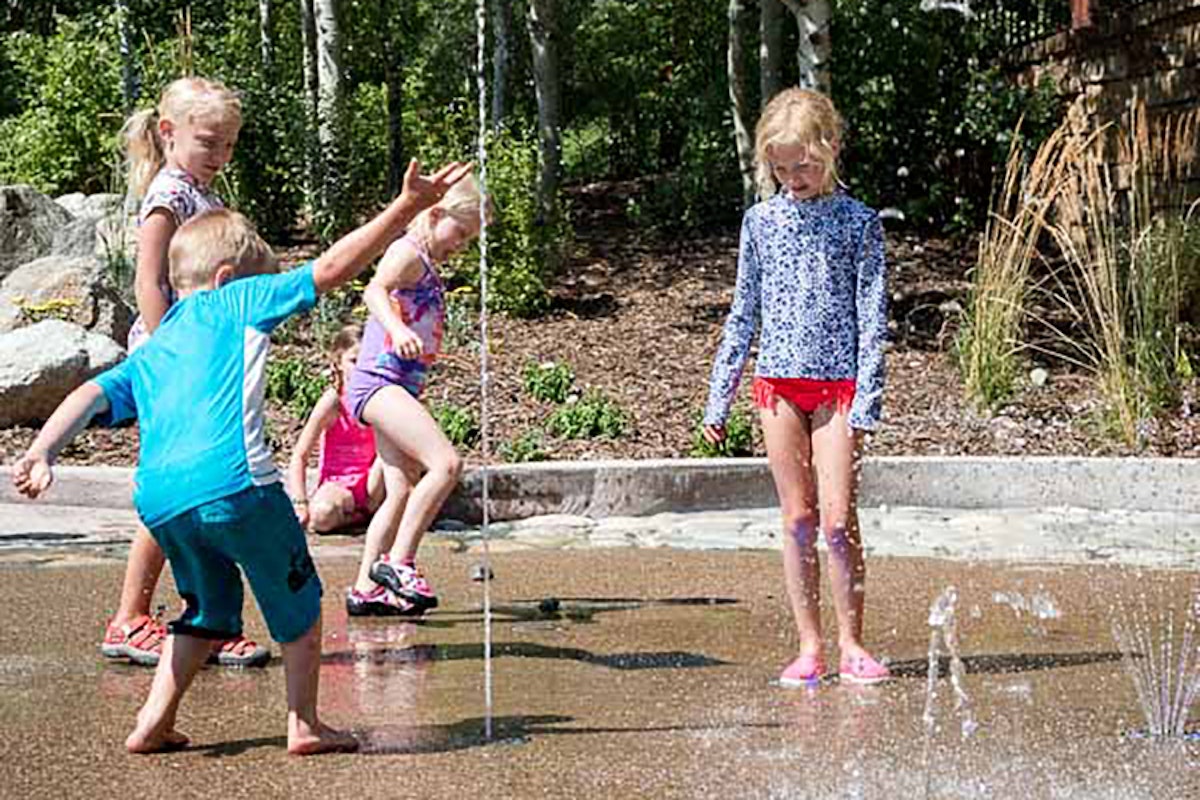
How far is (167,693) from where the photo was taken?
4.61 meters

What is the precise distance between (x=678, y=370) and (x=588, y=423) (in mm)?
1914

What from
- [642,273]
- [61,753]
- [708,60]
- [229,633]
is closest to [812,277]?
[229,633]

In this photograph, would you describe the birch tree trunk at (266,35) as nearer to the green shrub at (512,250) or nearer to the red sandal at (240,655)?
the green shrub at (512,250)

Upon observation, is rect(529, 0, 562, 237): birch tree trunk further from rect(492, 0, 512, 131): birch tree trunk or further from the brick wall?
the brick wall

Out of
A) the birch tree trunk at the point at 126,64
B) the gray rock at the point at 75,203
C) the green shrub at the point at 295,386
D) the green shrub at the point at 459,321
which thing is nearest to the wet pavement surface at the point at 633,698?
the green shrub at the point at 295,386

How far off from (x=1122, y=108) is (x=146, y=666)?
36.8 ft

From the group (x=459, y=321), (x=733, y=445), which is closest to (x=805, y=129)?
(x=733, y=445)

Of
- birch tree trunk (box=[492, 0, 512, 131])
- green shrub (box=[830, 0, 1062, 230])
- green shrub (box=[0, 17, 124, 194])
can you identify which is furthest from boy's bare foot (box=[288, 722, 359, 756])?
birch tree trunk (box=[492, 0, 512, 131])

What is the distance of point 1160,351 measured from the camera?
34.2 feet

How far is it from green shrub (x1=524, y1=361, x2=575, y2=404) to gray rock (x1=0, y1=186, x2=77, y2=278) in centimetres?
454

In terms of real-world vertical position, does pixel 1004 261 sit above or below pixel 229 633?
above

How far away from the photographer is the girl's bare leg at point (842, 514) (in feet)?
18.1

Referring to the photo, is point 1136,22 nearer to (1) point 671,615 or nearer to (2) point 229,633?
(1) point 671,615

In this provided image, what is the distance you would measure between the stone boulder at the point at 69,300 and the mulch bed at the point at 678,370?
1.03 metres
